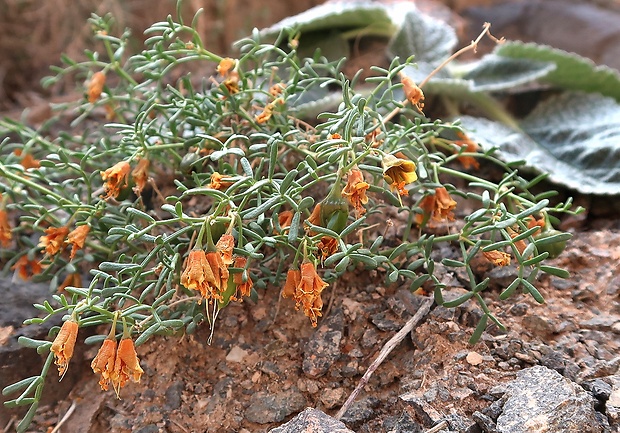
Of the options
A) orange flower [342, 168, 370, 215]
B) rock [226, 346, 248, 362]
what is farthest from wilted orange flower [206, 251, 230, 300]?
rock [226, 346, 248, 362]

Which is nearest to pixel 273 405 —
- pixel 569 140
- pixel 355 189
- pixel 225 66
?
pixel 355 189

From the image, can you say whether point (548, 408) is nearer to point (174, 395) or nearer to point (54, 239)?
point (174, 395)

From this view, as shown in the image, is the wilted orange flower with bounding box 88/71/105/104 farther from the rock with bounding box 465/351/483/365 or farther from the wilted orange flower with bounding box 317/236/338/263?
the rock with bounding box 465/351/483/365

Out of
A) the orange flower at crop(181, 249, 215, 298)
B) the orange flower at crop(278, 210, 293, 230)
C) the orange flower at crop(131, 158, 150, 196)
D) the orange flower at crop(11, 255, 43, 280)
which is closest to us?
the orange flower at crop(181, 249, 215, 298)

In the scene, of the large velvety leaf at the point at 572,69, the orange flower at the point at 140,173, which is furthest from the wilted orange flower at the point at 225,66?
the large velvety leaf at the point at 572,69

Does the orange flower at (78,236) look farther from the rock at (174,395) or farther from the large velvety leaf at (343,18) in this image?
the large velvety leaf at (343,18)

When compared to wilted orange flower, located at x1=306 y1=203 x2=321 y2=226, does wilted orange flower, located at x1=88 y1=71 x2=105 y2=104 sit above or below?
above

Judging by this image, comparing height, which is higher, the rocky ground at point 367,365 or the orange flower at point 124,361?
the orange flower at point 124,361
